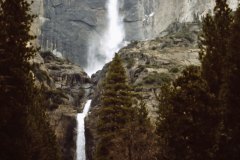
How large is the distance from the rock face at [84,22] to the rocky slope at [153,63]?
34.7 m

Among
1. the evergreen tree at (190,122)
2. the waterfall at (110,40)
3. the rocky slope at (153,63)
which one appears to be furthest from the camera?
the waterfall at (110,40)

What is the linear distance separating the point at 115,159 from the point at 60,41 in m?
124

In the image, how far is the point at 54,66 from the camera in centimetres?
11044

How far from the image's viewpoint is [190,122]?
2741cm

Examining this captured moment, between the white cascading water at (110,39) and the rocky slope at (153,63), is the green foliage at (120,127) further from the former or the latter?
the white cascading water at (110,39)

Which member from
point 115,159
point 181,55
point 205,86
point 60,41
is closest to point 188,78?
point 205,86

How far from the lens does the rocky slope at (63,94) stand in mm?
80812

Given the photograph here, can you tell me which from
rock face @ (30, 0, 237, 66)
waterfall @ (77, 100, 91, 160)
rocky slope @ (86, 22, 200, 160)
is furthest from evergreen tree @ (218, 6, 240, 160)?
rock face @ (30, 0, 237, 66)

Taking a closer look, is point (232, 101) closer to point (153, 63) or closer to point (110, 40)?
point (153, 63)

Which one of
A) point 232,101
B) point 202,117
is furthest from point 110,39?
point 202,117

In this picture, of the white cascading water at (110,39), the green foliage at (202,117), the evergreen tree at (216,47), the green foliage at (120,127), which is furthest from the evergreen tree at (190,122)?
the white cascading water at (110,39)

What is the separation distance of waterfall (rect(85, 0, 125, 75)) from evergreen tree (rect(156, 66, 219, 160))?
13846 cm

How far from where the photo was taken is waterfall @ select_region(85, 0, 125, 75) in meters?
168

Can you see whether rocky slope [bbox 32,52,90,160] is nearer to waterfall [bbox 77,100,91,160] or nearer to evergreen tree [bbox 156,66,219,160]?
waterfall [bbox 77,100,91,160]
